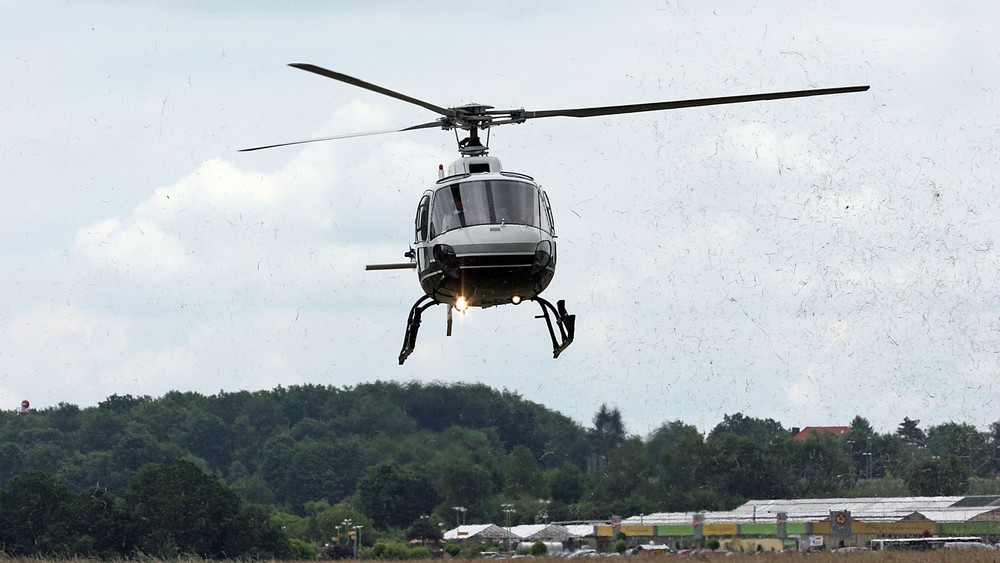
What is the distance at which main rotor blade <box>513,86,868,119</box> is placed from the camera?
28.3 m

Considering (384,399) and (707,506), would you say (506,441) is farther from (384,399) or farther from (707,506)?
(707,506)

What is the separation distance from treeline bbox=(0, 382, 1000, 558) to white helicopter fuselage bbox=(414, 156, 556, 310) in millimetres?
38045

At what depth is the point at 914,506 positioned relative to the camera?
78.9 m

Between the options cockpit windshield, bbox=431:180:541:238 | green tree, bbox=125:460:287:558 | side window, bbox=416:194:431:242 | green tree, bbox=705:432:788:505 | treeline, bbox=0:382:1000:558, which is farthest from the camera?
green tree, bbox=125:460:287:558

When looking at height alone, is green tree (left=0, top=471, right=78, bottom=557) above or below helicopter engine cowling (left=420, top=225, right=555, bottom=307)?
below

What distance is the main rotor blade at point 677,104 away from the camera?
28281 mm

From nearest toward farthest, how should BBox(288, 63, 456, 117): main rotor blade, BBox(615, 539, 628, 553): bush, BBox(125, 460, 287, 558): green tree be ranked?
1. BBox(288, 63, 456, 117): main rotor blade
2. BBox(615, 539, 628, 553): bush
3. BBox(125, 460, 287, 558): green tree

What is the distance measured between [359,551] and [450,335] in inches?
2324

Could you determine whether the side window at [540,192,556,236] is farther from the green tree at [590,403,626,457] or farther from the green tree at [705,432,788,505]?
the green tree at [590,403,626,457]

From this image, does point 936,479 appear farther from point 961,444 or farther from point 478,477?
point 478,477

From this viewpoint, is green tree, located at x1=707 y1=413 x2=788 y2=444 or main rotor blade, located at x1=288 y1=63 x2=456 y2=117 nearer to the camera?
main rotor blade, located at x1=288 y1=63 x2=456 y2=117

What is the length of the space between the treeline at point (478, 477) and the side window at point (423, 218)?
37069 millimetres

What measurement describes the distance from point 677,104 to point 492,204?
4.42 meters

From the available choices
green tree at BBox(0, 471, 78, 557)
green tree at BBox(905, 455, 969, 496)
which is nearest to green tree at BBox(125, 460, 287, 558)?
green tree at BBox(0, 471, 78, 557)
